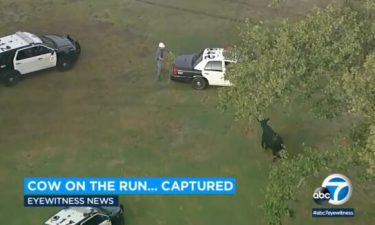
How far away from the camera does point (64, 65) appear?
840 inches

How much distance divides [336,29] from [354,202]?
6.11m

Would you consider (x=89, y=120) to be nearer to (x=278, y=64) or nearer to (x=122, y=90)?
(x=122, y=90)

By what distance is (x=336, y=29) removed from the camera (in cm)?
1248

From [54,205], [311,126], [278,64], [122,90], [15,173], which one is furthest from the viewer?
[122,90]

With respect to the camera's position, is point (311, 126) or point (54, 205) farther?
point (311, 126)

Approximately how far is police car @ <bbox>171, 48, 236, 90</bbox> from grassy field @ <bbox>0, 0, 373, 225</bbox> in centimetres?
40

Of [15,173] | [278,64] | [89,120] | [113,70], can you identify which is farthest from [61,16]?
[278,64]

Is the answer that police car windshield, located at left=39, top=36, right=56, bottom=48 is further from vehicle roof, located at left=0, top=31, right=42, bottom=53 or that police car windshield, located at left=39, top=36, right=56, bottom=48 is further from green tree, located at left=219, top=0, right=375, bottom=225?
green tree, located at left=219, top=0, right=375, bottom=225

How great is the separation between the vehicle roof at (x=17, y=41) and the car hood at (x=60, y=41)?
27.8 inches

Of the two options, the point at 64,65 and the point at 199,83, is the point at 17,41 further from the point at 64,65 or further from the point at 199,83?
the point at 199,83

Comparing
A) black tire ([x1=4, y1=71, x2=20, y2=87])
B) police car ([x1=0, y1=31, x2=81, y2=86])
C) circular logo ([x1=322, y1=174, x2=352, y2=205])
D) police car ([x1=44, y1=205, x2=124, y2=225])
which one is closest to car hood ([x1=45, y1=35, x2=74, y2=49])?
police car ([x1=0, y1=31, x2=81, y2=86])

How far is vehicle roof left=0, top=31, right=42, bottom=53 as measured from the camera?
20.4 meters

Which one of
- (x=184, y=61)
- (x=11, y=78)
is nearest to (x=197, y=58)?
(x=184, y=61)

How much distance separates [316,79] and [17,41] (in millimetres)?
12495
